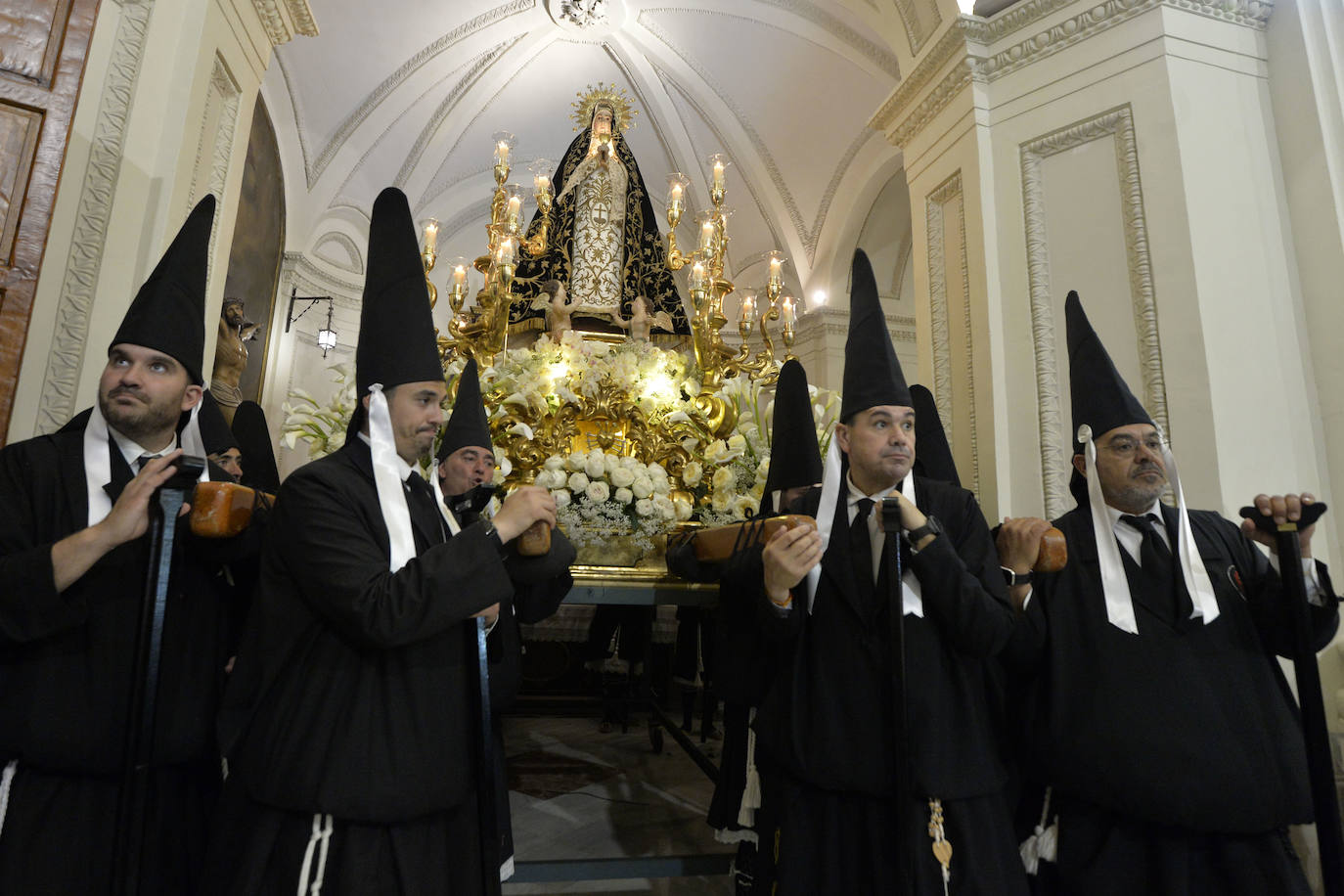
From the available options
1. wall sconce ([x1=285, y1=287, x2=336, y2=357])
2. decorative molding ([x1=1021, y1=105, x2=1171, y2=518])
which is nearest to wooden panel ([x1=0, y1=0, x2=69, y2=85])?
decorative molding ([x1=1021, y1=105, x2=1171, y2=518])

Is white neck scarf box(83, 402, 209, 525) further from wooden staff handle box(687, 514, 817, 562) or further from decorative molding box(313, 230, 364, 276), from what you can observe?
decorative molding box(313, 230, 364, 276)

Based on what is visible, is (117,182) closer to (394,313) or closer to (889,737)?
(394,313)

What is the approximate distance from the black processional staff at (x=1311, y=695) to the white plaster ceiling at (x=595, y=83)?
705 centimetres

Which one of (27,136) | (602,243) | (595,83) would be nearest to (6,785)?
(27,136)

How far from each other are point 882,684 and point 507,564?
96 centimetres

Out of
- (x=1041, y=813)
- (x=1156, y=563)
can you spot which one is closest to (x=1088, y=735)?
(x=1041, y=813)

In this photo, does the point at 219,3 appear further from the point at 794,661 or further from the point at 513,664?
the point at 794,661

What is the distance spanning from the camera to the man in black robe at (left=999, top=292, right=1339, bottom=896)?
1.67 m

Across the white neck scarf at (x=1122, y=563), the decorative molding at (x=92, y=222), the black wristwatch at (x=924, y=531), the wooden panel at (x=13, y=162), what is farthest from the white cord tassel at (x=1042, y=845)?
the wooden panel at (x=13, y=162)

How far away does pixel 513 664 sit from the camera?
216 cm

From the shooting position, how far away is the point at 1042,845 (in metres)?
1.87

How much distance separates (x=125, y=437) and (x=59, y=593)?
1.40 feet

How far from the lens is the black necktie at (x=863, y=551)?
1771 millimetres

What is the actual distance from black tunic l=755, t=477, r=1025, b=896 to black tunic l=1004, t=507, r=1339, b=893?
10.5 inches
